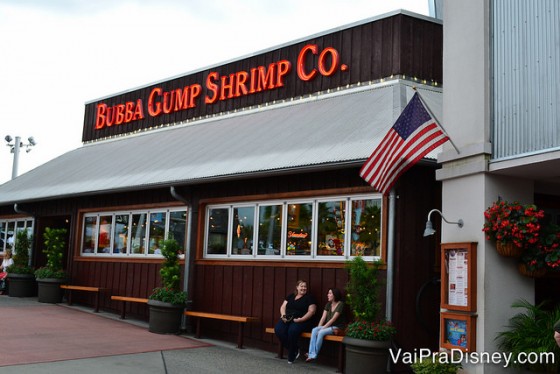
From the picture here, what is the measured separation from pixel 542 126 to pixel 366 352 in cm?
396

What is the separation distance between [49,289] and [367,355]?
10.5m

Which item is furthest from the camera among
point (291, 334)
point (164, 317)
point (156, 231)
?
point (156, 231)

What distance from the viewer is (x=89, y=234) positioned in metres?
17.7


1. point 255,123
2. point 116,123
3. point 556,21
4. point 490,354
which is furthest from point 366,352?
point 116,123

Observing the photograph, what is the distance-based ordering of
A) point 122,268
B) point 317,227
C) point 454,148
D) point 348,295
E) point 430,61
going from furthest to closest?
1. point 122,268
2. point 430,61
3. point 317,227
4. point 348,295
5. point 454,148

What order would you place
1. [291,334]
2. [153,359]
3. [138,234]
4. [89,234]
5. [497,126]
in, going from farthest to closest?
[89,234], [138,234], [291,334], [153,359], [497,126]

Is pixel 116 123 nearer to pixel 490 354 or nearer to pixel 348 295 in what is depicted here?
pixel 348 295

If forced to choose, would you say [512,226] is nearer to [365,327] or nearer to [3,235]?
[365,327]

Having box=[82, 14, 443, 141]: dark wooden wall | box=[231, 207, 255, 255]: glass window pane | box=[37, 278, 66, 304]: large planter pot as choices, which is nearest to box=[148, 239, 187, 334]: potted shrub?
box=[231, 207, 255, 255]: glass window pane

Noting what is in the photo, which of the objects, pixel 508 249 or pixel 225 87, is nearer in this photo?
pixel 508 249

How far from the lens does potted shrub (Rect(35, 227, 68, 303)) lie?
17469 millimetres

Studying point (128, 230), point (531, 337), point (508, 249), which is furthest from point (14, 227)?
point (531, 337)

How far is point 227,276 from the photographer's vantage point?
43.9 ft

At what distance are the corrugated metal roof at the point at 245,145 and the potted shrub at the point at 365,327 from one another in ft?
5.58
